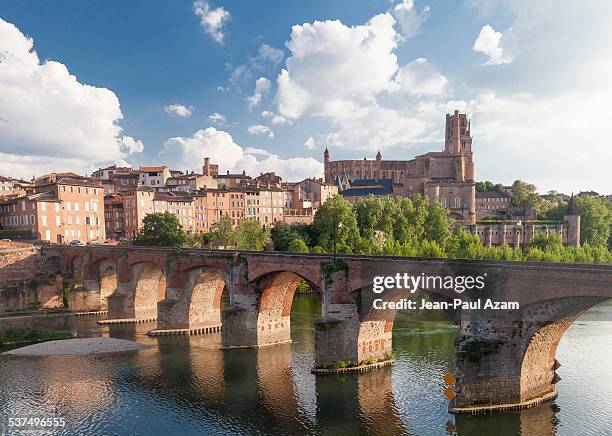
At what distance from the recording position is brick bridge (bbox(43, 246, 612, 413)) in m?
22.6

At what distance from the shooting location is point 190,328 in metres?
44.2

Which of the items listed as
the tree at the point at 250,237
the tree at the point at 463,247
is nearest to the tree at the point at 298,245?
the tree at the point at 250,237

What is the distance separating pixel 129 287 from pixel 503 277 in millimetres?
39234

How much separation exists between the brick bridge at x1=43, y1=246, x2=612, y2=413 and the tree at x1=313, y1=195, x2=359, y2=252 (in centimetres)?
2783

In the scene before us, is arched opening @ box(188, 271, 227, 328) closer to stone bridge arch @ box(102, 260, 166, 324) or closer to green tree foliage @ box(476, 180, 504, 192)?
stone bridge arch @ box(102, 260, 166, 324)

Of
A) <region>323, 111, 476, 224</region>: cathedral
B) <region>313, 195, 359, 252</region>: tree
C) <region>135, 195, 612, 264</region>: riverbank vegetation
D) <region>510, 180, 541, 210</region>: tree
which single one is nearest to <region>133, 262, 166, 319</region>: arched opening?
<region>135, 195, 612, 264</region>: riverbank vegetation

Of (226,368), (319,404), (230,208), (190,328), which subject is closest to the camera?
(319,404)

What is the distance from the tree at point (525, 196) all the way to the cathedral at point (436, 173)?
12.7 m

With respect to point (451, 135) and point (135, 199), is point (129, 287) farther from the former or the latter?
point (451, 135)

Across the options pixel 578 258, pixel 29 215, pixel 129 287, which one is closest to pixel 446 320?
pixel 578 258

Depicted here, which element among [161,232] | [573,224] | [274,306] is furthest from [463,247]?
[161,232]

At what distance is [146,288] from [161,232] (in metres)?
18.3

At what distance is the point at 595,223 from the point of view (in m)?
88.6

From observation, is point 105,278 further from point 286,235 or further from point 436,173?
point 436,173
